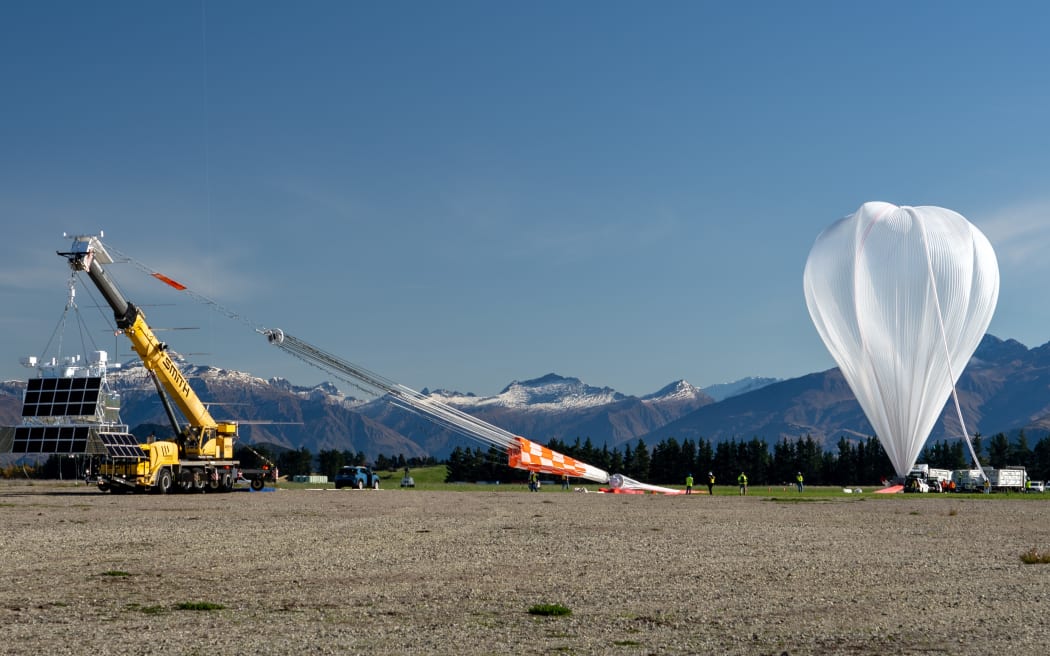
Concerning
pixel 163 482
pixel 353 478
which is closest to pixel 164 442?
pixel 163 482

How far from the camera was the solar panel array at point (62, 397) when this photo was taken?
194 ft

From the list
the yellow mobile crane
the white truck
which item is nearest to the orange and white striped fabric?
the yellow mobile crane

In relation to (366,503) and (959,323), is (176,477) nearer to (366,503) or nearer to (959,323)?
(366,503)

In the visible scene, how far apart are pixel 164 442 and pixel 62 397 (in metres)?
8.38

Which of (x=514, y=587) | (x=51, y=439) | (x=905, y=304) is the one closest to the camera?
(x=514, y=587)

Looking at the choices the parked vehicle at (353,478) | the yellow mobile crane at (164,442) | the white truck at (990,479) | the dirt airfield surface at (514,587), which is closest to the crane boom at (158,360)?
the yellow mobile crane at (164,442)

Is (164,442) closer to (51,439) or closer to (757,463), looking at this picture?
(51,439)

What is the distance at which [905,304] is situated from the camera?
232 ft

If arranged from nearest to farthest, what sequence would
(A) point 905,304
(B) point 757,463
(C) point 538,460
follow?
(A) point 905,304 < (C) point 538,460 < (B) point 757,463

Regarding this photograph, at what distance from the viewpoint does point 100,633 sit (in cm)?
1324

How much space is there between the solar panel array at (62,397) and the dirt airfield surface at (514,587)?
26866 millimetres

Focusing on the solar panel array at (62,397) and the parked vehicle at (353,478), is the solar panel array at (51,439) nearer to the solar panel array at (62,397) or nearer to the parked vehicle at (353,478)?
the solar panel array at (62,397)

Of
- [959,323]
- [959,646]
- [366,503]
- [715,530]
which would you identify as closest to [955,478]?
[959,323]

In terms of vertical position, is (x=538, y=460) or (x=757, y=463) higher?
(x=757, y=463)
